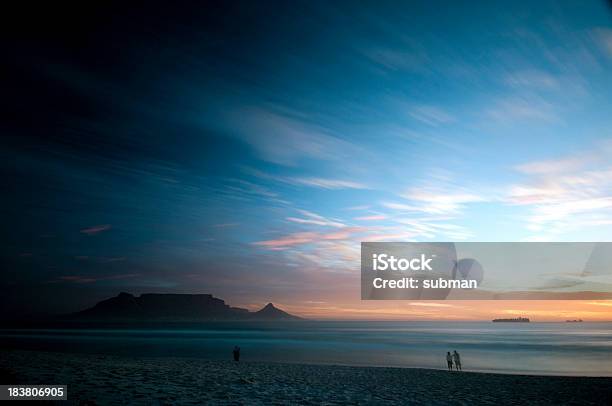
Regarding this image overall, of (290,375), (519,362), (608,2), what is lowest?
(519,362)

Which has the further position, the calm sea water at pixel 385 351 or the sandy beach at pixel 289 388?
the calm sea water at pixel 385 351

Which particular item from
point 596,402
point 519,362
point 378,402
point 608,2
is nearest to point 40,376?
point 378,402

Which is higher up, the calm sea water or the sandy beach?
the sandy beach

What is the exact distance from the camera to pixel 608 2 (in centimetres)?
695

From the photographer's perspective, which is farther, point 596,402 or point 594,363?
point 594,363

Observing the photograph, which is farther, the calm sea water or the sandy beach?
the calm sea water

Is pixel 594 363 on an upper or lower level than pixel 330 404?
lower

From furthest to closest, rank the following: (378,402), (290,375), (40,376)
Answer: (290,375) → (40,376) → (378,402)

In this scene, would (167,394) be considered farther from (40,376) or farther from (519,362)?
(519,362)

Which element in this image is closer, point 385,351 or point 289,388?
point 289,388

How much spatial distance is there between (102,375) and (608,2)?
1919 centimetres

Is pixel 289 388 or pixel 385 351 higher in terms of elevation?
pixel 289 388

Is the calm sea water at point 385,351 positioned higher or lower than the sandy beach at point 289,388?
lower

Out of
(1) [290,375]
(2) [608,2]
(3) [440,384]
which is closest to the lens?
(2) [608,2]
